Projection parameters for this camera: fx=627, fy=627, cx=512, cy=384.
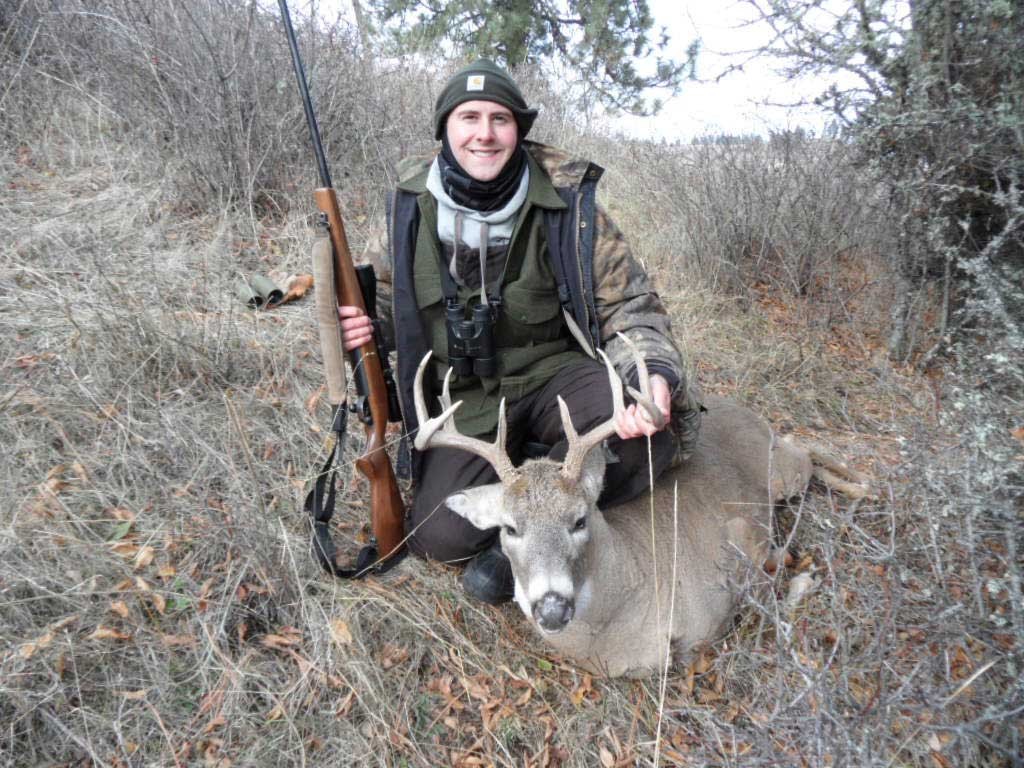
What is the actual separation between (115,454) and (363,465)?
127cm

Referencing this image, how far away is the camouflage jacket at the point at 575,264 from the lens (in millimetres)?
3023

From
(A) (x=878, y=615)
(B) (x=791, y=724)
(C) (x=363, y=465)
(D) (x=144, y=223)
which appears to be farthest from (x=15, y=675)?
(D) (x=144, y=223)

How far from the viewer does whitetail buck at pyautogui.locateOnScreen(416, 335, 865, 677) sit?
7.55ft

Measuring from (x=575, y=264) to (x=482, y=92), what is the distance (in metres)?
0.89

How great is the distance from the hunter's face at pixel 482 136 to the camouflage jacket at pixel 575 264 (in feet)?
0.73

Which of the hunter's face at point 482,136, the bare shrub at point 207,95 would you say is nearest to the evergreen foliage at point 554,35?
the bare shrub at point 207,95

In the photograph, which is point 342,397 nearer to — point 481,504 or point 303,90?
point 481,504

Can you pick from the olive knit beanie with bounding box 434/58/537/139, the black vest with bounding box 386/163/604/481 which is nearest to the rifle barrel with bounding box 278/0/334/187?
the black vest with bounding box 386/163/604/481

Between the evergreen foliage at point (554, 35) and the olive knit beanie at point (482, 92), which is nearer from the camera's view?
the olive knit beanie at point (482, 92)

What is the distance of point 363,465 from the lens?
2.77 m

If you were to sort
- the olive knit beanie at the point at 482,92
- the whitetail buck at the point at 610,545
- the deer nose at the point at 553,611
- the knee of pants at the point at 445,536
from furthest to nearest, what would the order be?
the knee of pants at the point at 445,536 → the olive knit beanie at the point at 482,92 → the whitetail buck at the point at 610,545 → the deer nose at the point at 553,611

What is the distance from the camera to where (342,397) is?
9.14 ft

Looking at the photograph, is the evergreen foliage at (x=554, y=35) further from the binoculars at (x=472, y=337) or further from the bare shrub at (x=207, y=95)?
the binoculars at (x=472, y=337)

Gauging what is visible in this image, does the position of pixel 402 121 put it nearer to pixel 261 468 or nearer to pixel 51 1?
pixel 51 1
